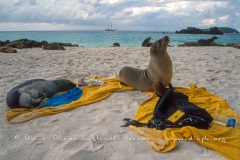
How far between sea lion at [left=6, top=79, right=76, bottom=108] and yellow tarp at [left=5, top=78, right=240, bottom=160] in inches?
7.9

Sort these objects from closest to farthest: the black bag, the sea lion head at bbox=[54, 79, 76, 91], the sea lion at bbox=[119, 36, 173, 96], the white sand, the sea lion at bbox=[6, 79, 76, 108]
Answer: the white sand, the black bag, the sea lion at bbox=[6, 79, 76, 108], the sea lion at bbox=[119, 36, 173, 96], the sea lion head at bbox=[54, 79, 76, 91]

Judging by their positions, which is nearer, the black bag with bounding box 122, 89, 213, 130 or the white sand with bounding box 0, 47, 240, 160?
the white sand with bounding box 0, 47, 240, 160

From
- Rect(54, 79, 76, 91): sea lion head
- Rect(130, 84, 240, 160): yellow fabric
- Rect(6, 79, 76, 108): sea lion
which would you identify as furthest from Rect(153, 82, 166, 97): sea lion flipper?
Rect(6, 79, 76, 108): sea lion

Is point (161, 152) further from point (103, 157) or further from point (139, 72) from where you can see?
point (139, 72)

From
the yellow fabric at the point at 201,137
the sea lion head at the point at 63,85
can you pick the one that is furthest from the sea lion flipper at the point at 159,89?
the sea lion head at the point at 63,85

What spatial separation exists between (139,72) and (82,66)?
3.83 m

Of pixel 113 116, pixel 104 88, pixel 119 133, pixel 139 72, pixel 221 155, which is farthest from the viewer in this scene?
pixel 139 72

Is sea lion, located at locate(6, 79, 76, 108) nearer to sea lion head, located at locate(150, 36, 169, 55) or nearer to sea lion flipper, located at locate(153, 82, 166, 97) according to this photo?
sea lion flipper, located at locate(153, 82, 166, 97)

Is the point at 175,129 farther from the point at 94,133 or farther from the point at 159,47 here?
the point at 159,47

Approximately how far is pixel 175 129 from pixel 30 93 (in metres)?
3.11

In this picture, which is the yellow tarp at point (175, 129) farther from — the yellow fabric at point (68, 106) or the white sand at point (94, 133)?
the white sand at point (94, 133)

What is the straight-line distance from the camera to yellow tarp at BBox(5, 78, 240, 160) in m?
3.20

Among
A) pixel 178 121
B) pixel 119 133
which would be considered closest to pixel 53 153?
pixel 119 133

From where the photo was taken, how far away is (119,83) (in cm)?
651
